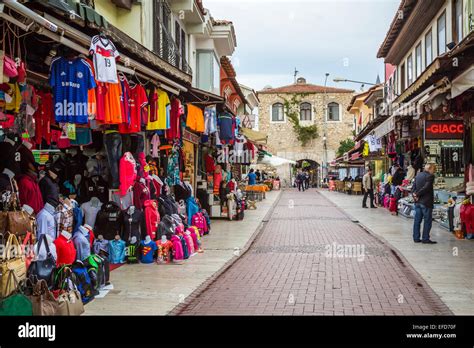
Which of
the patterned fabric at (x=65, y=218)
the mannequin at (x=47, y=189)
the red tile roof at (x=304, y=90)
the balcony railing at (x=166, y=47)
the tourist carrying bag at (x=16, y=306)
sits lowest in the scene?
the tourist carrying bag at (x=16, y=306)

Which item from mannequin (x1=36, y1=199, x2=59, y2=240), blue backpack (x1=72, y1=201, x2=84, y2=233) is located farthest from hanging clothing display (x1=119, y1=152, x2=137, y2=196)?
mannequin (x1=36, y1=199, x2=59, y2=240)

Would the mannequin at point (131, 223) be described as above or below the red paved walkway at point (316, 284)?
above

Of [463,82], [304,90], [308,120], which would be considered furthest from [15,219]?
[304,90]

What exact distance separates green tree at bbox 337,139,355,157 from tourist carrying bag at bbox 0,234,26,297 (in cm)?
4428

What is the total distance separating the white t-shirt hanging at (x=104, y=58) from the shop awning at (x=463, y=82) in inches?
212

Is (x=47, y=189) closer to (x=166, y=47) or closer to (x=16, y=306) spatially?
(x=16, y=306)

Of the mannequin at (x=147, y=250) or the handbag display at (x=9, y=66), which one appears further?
the mannequin at (x=147, y=250)

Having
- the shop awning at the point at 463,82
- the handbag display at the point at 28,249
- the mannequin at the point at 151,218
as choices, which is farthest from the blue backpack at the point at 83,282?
the shop awning at the point at 463,82

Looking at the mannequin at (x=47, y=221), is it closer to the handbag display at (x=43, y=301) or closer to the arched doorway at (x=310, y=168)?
the handbag display at (x=43, y=301)

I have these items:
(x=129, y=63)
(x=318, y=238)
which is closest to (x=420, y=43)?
(x=318, y=238)

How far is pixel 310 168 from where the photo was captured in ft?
178

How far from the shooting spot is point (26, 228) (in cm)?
568

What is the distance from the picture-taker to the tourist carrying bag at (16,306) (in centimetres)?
493
